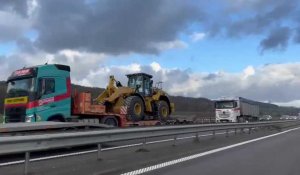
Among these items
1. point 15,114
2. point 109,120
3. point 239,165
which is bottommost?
point 239,165

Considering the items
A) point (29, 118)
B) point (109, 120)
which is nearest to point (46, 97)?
point (29, 118)

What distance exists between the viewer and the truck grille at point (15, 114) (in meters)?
20.9

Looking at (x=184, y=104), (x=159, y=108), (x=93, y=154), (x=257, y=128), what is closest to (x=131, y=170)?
Answer: (x=93, y=154)

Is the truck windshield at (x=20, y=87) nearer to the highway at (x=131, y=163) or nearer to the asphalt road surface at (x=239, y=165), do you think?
the highway at (x=131, y=163)

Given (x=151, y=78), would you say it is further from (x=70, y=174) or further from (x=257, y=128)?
(x=70, y=174)

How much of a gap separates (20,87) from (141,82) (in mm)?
10386

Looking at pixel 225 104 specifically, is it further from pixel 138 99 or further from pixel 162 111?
pixel 138 99

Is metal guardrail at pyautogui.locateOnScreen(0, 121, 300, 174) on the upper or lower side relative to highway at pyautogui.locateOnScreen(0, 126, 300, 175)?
upper

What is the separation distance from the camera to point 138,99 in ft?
94.7

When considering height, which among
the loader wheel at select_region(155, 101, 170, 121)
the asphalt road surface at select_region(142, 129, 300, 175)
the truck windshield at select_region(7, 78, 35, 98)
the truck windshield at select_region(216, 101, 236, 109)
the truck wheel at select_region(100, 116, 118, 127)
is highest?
the truck windshield at select_region(216, 101, 236, 109)

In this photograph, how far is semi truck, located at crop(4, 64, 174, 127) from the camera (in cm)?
A: 2092

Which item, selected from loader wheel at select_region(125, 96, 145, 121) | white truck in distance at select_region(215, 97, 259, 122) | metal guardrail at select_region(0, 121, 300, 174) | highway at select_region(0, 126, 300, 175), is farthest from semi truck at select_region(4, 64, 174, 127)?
white truck in distance at select_region(215, 97, 259, 122)

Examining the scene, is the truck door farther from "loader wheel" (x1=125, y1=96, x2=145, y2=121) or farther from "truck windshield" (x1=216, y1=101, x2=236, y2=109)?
"truck windshield" (x1=216, y1=101, x2=236, y2=109)

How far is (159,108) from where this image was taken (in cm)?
3120
